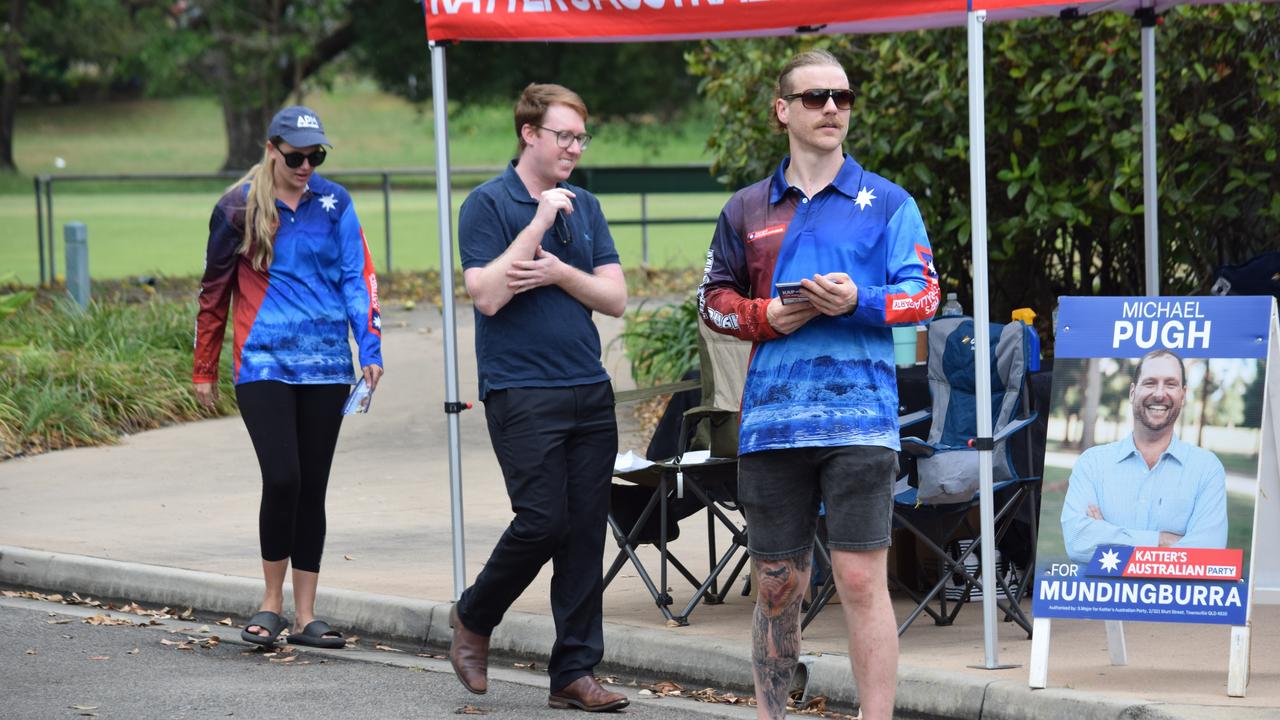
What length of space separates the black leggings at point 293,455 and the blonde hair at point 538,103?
155 cm

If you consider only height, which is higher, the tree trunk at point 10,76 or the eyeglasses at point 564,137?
the tree trunk at point 10,76

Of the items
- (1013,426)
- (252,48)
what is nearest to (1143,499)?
(1013,426)

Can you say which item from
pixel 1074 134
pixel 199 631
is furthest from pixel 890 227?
pixel 1074 134

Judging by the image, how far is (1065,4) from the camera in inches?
269

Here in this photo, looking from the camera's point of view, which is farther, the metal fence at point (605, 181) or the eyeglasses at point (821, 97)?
the metal fence at point (605, 181)

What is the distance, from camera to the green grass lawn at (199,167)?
27172 millimetres

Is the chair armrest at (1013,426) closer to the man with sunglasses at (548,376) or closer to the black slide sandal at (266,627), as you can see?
the man with sunglasses at (548,376)

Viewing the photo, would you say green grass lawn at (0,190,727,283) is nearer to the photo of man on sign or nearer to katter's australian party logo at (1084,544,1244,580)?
the photo of man on sign

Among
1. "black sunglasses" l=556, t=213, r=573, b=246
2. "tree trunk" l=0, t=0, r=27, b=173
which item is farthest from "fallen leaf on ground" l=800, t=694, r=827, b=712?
"tree trunk" l=0, t=0, r=27, b=173

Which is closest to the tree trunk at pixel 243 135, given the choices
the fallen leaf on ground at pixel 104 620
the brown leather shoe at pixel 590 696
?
the fallen leaf on ground at pixel 104 620

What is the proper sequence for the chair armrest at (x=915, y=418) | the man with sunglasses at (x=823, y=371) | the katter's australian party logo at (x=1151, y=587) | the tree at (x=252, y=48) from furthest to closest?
the tree at (x=252, y=48), the chair armrest at (x=915, y=418), the katter's australian party logo at (x=1151, y=587), the man with sunglasses at (x=823, y=371)

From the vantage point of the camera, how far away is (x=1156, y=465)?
19.1 feet

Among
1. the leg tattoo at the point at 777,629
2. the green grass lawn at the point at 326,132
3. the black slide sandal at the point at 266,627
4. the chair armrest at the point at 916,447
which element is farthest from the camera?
the green grass lawn at the point at 326,132

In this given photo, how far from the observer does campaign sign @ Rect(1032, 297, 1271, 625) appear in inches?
225
